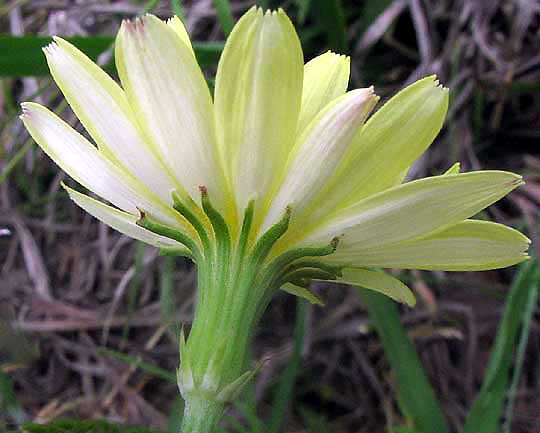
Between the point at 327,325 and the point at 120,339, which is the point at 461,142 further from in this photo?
the point at 120,339

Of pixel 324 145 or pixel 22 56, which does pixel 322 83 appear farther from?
pixel 22 56

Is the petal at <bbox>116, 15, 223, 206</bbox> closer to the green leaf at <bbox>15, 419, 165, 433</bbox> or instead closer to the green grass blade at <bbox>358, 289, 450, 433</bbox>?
the green leaf at <bbox>15, 419, 165, 433</bbox>

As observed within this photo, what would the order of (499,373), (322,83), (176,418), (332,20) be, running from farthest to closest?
(332,20) < (176,418) < (499,373) < (322,83)

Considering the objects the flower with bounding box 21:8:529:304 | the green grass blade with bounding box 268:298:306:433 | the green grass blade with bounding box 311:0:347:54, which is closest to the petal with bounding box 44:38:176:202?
the flower with bounding box 21:8:529:304

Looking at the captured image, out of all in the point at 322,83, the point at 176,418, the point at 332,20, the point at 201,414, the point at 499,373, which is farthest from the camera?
the point at 332,20

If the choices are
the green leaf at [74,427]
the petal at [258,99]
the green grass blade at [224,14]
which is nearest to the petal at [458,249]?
the petal at [258,99]

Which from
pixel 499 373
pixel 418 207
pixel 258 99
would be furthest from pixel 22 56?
pixel 499 373
